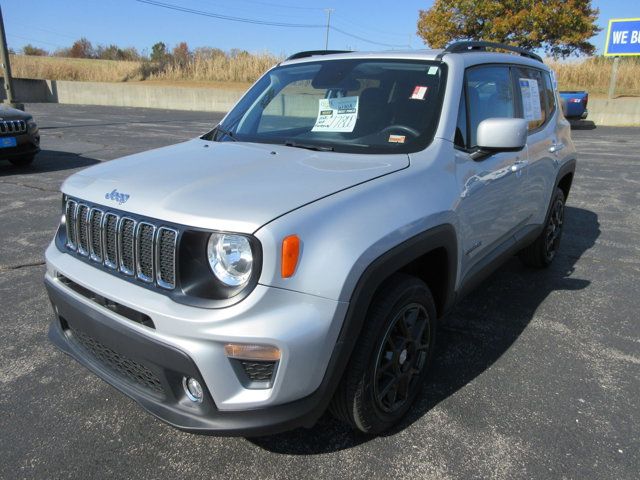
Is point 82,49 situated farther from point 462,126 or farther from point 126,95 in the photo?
point 462,126

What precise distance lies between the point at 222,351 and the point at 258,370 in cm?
16

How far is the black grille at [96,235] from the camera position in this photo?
2.23 metres

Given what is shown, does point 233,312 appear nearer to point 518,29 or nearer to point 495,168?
point 495,168

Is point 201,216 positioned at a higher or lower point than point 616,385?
higher

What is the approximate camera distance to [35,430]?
243 centimetres

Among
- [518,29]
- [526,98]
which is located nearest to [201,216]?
[526,98]

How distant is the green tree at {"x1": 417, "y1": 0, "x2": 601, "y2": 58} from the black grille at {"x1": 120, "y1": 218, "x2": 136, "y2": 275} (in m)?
26.8

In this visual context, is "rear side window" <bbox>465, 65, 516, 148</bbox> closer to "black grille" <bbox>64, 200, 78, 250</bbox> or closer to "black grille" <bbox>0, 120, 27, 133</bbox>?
"black grille" <bbox>64, 200, 78, 250</bbox>

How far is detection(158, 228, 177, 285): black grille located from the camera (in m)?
1.91

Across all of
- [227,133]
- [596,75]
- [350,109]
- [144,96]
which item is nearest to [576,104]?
[596,75]

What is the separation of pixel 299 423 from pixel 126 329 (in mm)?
775

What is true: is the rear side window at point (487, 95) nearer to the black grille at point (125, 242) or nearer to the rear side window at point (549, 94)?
the rear side window at point (549, 94)

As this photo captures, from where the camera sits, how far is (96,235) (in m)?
2.25

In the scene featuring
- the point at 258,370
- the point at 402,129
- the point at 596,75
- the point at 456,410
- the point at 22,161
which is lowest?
the point at 456,410
